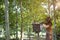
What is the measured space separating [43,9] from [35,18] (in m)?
3.07

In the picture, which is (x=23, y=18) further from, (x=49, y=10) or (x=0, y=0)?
(x=49, y=10)

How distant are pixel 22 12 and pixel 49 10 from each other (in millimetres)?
4660

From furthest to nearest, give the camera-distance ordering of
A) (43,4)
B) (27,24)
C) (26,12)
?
(27,24)
(26,12)
(43,4)

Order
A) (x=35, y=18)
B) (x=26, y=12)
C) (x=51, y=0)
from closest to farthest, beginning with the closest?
(x=51, y=0)
(x=35, y=18)
(x=26, y=12)

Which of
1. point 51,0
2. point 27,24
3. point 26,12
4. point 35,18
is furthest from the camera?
point 27,24

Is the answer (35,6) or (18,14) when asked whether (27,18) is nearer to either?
(18,14)

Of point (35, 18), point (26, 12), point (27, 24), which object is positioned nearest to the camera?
point (35, 18)

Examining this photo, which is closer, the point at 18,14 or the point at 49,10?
the point at 49,10

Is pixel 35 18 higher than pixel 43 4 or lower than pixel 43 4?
lower

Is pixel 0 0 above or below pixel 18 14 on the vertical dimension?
above

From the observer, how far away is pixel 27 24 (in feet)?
77.5

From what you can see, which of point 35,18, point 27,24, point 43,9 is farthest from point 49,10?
point 27,24

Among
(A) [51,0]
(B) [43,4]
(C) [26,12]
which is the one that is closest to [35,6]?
(B) [43,4]

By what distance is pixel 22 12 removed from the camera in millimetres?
21469
